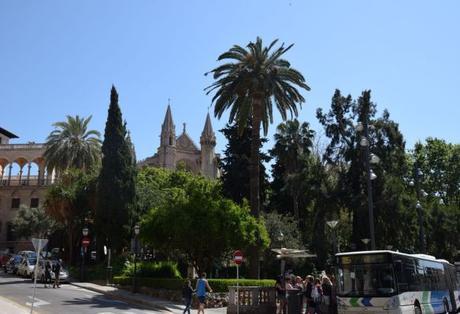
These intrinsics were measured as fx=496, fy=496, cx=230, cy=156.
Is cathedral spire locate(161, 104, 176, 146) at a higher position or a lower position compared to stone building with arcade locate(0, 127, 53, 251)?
higher

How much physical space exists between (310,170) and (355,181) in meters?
4.18

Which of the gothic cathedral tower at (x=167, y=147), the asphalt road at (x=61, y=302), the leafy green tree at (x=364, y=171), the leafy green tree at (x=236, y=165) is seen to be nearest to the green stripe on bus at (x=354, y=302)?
the asphalt road at (x=61, y=302)

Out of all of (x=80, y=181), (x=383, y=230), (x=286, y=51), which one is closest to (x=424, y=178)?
(x=383, y=230)

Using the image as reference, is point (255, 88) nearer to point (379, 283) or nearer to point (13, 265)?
point (379, 283)

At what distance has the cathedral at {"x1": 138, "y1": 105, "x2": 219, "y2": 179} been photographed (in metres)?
100

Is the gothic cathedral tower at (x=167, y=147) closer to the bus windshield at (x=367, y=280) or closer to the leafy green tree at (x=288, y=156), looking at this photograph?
the leafy green tree at (x=288, y=156)

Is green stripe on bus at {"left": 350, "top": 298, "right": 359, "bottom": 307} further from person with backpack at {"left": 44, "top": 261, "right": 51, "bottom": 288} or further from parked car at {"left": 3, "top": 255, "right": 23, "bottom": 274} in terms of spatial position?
parked car at {"left": 3, "top": 255, "right": 23, "bottom": 274}

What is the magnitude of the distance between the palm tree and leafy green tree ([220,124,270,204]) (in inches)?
556

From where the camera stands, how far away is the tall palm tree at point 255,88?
3038 cm

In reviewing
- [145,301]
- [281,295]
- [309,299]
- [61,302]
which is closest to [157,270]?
[145,301]

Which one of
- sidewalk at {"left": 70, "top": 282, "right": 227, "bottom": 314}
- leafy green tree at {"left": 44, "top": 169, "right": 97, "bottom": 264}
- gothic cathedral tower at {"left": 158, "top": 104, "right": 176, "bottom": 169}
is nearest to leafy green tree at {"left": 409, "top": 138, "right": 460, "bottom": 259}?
leafy green tree at {"left": 44, "top": 169, "right": 97, "bottom": 264}

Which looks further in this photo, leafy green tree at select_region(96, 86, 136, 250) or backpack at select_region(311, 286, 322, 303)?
→ leafy green tree at select_region(96, 86, 136, 250)

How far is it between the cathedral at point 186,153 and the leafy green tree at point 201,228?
68800 mm

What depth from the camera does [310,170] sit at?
42594 millimetres
